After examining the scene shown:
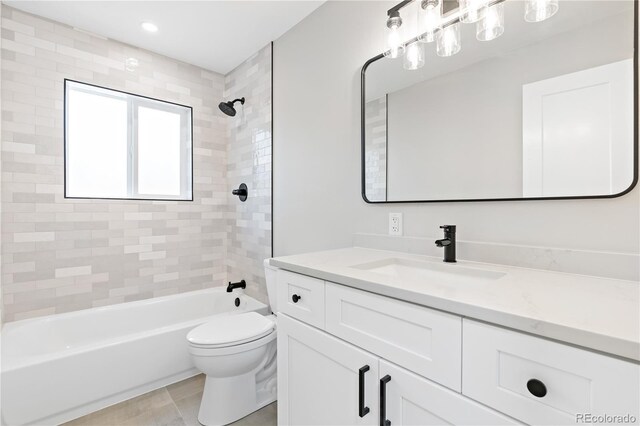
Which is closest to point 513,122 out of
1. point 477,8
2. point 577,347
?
point 477,8

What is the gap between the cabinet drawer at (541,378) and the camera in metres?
0.50

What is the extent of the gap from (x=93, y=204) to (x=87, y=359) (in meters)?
1.13

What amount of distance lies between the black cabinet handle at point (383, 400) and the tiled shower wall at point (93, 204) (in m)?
1.74

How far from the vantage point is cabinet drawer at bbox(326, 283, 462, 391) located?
0.71 m

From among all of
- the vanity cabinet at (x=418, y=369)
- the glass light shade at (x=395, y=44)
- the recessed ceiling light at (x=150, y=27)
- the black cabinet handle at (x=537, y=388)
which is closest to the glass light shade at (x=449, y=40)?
the glass light shade at (x=395, y=44)

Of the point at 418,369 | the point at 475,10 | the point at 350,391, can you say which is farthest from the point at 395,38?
the point at 350,391

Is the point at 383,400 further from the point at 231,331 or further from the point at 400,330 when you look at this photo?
the point at 231,331

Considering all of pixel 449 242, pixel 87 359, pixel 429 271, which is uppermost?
pixel 449 242

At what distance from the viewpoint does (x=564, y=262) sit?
100cm

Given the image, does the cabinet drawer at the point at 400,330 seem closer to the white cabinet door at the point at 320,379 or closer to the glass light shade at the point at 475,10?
the white cabinet door at the point at 320,379

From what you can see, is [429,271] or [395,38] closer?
[429,271]

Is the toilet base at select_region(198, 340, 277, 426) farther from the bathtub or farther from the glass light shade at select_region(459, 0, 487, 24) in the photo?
the glass light shade at select_region(459, 0, 487, 24)

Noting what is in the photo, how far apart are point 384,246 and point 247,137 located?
169 cm

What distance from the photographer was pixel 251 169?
2.57 meters
